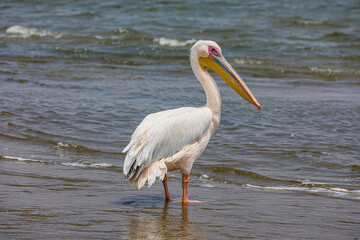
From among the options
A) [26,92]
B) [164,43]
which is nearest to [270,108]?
[26,92]

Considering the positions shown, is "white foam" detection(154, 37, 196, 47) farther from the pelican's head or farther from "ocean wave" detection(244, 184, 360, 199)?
"ocean wave" detection(244, 184, 360, 199)

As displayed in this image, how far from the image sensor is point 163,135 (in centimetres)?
444

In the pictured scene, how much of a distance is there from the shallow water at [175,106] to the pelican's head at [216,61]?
3.02 ft

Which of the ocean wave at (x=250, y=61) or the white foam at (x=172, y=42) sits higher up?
the white foam at (x=172, y=42)

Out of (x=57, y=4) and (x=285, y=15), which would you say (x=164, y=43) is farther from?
(x=57, y=4)

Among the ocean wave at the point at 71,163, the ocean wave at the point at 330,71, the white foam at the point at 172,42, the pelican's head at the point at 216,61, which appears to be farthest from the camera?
the white foam at the point at 172,42

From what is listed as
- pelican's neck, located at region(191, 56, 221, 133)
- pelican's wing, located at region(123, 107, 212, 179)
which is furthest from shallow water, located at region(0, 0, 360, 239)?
pelican's neck, located at region(191, 56, 221, 133)

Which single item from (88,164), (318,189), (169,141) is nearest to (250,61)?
(88,164)

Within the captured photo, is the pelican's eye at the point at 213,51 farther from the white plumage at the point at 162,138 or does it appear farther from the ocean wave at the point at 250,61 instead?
the ocean wave at the point at 250,61

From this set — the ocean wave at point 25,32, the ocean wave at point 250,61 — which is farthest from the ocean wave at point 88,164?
the ocean wave at point 25,32

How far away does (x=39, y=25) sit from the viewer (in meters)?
19.2

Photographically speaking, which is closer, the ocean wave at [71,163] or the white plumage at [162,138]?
the white plumage at [162,138]

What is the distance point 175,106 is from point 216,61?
12.1ft

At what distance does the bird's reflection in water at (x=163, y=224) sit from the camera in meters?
3.69
